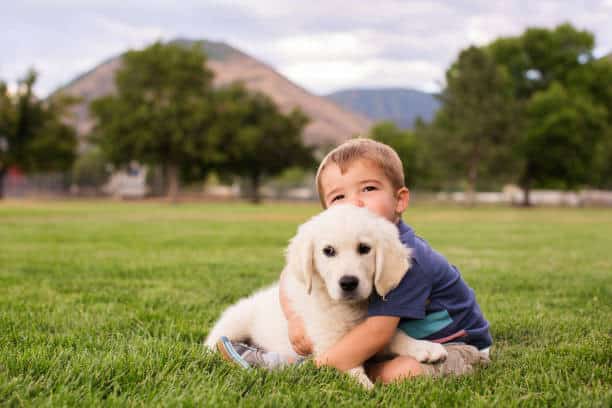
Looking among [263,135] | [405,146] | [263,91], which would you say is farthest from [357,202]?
[405,146]

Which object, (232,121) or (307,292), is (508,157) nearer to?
(232,121)

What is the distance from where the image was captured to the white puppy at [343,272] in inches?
122

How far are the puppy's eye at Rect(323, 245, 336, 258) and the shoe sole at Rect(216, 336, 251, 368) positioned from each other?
2.56 ft

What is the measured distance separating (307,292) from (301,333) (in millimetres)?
269

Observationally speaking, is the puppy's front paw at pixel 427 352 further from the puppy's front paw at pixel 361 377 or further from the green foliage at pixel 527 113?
the green foliage at pixel 527 113

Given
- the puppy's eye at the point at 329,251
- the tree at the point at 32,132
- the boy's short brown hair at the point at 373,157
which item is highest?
the tree at the point at 32,132

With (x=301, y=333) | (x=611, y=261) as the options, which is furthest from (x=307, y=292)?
(x=611, y=261)

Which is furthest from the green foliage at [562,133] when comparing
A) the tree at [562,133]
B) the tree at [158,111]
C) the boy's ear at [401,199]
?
the boy's ear at [401,199]

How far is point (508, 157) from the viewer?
49500 mm

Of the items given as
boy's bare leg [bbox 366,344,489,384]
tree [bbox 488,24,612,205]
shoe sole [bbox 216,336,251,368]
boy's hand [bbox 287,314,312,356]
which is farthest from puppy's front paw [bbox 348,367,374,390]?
tree [bbox 488,24,612,205]

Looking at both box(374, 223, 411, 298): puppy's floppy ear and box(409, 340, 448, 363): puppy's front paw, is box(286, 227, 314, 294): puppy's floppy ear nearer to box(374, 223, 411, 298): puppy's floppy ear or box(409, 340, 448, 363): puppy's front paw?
box(374, 223, 411, 298): puppy's floppy ear

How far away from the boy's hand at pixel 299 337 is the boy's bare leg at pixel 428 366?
39 cm

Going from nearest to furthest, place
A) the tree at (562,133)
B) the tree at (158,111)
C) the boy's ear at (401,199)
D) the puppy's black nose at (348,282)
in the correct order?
the puppy's black nose at (348,282), the boy's ear at (401,199), the tree at (562,133), the tree at (158,111)

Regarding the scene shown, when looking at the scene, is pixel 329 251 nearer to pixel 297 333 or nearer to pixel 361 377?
pixel 297 333
